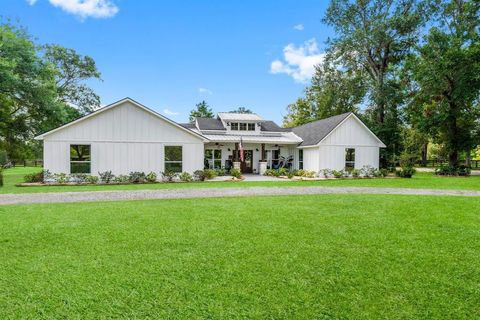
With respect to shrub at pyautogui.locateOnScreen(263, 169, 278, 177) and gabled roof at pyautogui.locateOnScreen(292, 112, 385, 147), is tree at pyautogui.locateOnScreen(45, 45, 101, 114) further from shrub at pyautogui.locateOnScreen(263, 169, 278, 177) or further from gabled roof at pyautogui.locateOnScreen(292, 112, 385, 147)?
gabled roof at pyautogui.locateOnScreen(292, 112, 385, 147)

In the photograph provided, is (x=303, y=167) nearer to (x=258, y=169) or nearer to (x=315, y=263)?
(x=258, y=169)

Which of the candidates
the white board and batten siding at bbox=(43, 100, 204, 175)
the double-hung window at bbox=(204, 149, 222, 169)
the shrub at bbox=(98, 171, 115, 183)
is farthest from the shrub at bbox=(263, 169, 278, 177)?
the shrub at bbox=(98, 171, 115, 183)

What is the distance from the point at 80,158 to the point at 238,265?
15.8m

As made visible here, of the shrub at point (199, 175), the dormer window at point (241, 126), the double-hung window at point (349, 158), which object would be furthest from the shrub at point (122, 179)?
the double-hung window at point (349, 158)

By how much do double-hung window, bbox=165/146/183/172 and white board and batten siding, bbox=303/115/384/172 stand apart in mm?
9408

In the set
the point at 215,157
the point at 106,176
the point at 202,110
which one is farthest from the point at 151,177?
the point at 202,110

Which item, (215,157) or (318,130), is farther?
(215,157)

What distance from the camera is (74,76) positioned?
3547cm

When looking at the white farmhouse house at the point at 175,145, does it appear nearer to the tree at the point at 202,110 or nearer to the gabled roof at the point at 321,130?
the gabled roof at the point at 321,130

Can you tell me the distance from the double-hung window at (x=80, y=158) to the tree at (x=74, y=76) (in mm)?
21080

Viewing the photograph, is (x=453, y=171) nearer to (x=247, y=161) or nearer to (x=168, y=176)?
(x=247, y=161)

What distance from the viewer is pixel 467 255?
465cm

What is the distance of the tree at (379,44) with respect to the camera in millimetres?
28250

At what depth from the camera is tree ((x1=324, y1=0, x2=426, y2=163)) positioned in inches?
1112
